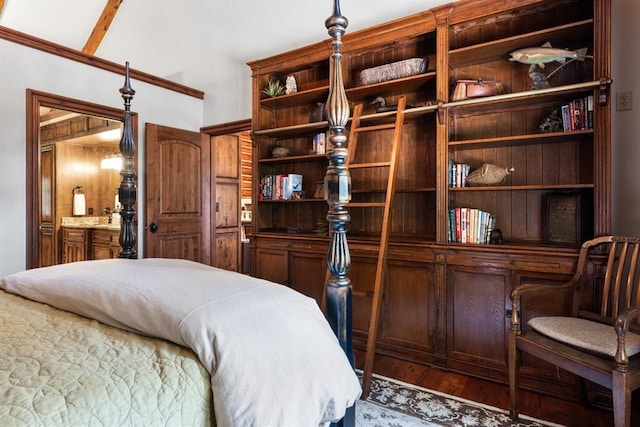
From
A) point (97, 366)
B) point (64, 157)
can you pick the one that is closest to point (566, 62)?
point (97, 366)

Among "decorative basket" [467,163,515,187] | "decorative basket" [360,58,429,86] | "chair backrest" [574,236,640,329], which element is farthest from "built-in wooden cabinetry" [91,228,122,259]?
"chair backrest" [574,236,640,329]

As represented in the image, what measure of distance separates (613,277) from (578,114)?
981 mm

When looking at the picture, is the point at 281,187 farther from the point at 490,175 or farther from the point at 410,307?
the point at 490,175

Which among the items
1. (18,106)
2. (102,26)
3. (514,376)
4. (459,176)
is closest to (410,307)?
(514,376)

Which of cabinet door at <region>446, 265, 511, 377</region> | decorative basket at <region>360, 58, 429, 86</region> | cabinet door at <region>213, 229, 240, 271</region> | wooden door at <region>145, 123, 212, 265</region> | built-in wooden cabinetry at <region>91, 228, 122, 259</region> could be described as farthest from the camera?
cabinet door at <region>213, 229, 240, 271</region>

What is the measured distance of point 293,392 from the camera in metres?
0.98

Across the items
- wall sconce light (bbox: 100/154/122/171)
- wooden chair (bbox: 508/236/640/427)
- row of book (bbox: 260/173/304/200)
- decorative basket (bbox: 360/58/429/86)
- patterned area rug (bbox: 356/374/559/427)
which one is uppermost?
decorative basket (bbox: 360/58/429/86)

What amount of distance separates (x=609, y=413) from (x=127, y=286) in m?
2.51

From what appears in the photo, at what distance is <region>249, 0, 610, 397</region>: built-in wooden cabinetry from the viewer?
2197 mm

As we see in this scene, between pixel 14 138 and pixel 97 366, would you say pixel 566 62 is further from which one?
pixel 14 138

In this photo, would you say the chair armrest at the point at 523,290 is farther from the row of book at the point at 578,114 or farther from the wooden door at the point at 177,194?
the wooden door at the point at 177,194

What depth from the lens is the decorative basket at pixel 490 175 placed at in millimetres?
2418

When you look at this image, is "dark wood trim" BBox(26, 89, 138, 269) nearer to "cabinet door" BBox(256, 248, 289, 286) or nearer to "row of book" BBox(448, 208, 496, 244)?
"cabinet door" BBox(256, 248, 289, 286)

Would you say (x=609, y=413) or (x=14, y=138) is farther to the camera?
(x=14, y=138)
